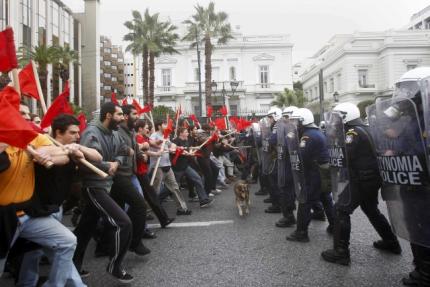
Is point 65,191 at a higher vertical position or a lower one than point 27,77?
lower

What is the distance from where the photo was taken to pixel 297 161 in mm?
5223

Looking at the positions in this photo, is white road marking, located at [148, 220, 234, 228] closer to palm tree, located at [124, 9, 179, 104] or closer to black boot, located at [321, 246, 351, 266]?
black boot, located at [321, 246, 351, 266]

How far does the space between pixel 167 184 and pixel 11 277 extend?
337 cm

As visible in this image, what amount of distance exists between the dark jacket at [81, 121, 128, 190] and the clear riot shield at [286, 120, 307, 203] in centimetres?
220

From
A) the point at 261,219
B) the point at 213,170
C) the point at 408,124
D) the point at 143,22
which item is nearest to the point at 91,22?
the point at 143,22

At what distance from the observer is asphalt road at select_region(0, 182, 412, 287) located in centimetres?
394

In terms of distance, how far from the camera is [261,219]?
686 cm

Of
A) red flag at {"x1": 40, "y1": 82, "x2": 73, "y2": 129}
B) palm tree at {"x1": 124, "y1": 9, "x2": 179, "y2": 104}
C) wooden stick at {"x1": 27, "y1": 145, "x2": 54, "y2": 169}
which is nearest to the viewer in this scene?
wooden stick at {"x1": 27, "y1": 145, "x2": 54, "y2": 169}

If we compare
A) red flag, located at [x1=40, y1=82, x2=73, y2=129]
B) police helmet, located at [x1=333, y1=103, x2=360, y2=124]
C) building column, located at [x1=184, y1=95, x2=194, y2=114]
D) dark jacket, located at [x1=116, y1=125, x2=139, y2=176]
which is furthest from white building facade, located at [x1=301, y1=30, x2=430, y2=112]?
red flag, located at [x1=40, y1=82, x2=73, y2=129]

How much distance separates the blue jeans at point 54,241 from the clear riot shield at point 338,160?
275 centimetres

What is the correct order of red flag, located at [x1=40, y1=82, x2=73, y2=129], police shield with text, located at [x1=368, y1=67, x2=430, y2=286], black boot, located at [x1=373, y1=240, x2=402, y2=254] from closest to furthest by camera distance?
police shield with text, located at [x1=368, y1=67, x2=430, y2=286], red flag, located at [x1=40, y1=82, x2=73, y2=129], black boot, located at [x1=373, y1=240, x2=402, y2=254]

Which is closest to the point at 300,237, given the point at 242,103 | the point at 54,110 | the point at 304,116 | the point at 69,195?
the point at 304,116

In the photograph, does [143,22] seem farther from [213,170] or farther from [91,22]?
[213,170]

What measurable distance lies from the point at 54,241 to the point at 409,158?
2.79m
